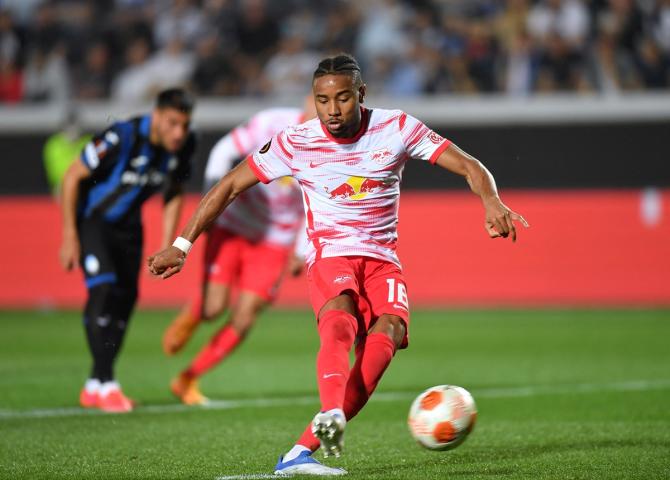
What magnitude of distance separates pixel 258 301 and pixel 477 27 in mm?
11052

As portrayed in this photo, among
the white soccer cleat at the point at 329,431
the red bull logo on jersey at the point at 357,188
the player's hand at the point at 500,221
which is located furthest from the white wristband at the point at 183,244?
the player's hand at the point at 500,221

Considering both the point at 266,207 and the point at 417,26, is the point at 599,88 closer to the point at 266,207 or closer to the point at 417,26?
the point at 417,26

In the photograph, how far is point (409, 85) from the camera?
18891 millimetres

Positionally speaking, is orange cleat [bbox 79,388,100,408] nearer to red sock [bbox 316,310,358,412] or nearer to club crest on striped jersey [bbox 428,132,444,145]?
red sock [bbox 316,310,358,412]

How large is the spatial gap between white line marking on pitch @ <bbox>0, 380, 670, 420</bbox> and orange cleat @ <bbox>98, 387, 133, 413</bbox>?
7 cm

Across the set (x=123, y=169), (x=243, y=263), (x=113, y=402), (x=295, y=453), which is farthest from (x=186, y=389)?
(x=295, y=453)

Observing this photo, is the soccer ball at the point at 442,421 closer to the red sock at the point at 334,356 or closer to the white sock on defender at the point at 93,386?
the red sock at the point at 334,356

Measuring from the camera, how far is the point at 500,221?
532cm

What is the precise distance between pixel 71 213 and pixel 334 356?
3429mm

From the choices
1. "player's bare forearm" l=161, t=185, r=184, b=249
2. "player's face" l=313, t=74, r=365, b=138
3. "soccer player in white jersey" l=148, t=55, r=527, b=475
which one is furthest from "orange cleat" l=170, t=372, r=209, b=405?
"player's face" l=313, t=74, r=365, b=138

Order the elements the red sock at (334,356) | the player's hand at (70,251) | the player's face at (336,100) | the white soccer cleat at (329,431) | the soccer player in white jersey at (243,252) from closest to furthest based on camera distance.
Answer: the white soccer cleat at (329,431) < the red sock at (334,356) < the player's face at (336,100) < the player's hand at (70,251) < the soccer player in white jersey at (243,252)

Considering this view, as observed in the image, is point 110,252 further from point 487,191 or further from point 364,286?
point 487,191

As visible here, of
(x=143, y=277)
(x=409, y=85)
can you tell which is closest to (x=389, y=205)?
(x=143, y=277)

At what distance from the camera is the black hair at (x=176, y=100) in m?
8.18
